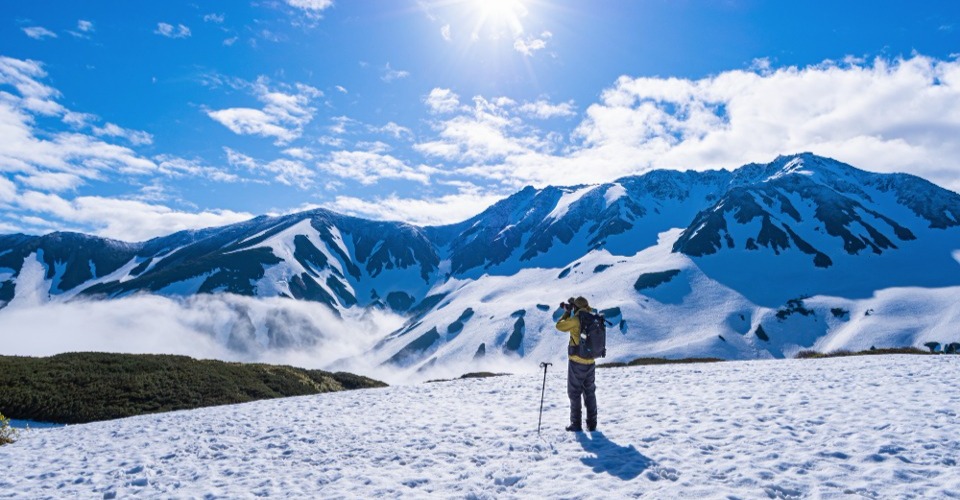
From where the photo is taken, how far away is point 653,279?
638 ft

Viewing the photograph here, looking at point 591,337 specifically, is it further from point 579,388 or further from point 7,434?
point 7,434

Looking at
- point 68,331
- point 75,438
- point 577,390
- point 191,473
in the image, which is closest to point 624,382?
point 577,390

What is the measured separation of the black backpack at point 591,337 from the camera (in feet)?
45.0

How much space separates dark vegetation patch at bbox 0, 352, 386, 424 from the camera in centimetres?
2698

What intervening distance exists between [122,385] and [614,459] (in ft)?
99.4

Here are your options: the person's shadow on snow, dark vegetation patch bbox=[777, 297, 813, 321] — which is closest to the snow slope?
the person's shadow on snow

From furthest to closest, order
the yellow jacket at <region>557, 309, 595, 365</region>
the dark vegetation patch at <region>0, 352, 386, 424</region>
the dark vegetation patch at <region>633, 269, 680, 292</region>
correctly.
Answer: the dark vegetation patch at <region>633, 269, 680, 292</region>, the dark vegetation patch at <region>0, 352, 386, 424</region>, the yellow jacket at <region>557, 309, 595, 365</region>

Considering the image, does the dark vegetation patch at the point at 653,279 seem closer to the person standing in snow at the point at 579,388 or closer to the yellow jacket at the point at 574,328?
the yellow jacket at the point at 574,328

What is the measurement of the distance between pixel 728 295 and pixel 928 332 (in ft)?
170

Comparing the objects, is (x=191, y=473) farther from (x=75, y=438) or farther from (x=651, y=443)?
(x=651, y=443)

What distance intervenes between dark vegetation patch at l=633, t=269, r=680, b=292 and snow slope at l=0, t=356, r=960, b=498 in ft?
581

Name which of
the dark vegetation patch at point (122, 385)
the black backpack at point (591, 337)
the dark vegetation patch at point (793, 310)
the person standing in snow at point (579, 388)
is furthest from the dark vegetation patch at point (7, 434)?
the dark vegetation patch at point (793, 310)

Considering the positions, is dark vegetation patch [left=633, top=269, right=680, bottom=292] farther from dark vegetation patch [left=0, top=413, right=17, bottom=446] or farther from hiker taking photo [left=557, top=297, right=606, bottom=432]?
dark vegetation patch [left=0, top=413, right=17, bottom=446]

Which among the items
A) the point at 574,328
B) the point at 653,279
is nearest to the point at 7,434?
the point at 574,328
